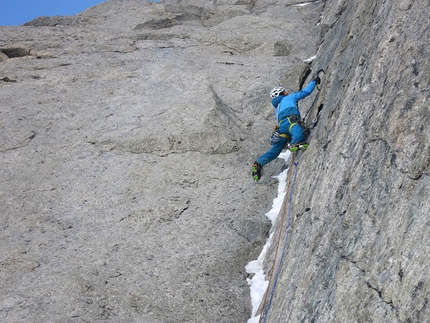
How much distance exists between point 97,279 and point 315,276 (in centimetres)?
474

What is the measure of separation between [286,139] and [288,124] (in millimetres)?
644

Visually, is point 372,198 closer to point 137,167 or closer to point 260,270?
point 260,270

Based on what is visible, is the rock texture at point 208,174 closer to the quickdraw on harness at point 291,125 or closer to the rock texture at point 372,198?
the rock texture at point 372,198

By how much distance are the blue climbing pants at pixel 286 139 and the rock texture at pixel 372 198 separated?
1541 millimetres

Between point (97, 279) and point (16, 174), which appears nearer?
point (97, 279)

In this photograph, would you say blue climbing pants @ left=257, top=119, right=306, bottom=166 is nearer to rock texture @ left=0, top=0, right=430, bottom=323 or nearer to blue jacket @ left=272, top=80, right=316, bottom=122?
blue jacket @ left=272, top=80, right=316, bottom=122

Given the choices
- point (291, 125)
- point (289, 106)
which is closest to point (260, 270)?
point (291, 125)

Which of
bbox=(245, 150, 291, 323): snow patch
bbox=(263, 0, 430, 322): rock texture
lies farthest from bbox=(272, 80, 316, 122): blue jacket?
bbox=(263, 0, 430, 322): rock texture

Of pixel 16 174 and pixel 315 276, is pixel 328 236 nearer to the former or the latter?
pixel 315 276

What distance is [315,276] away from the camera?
238 inches

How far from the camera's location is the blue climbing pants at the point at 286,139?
10.2 m

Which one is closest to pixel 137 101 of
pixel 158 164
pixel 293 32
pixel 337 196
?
pixel 158 164

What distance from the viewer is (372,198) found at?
5.53 m

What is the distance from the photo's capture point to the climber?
1020cm
